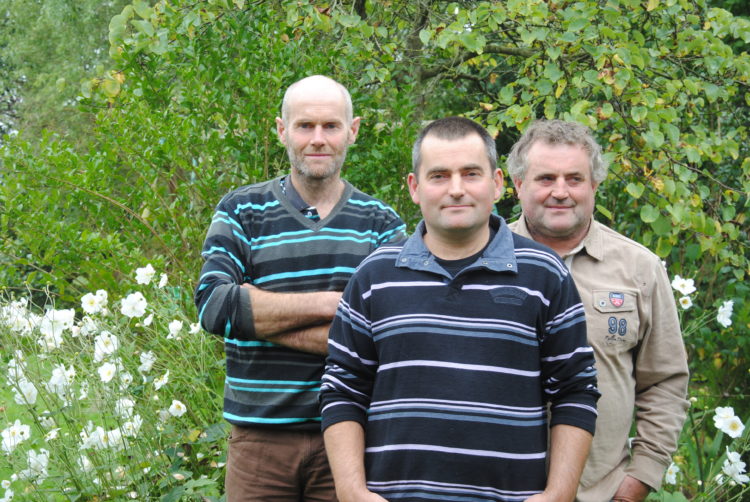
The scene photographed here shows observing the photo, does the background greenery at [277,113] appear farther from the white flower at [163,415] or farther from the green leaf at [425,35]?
the white flower at [163,415]

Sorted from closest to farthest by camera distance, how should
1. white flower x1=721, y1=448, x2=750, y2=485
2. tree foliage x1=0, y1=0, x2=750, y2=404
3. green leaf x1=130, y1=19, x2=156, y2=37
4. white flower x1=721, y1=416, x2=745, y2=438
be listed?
1. white flower x1=721, y1=448, x2=750, y2=485
2. white flower x1=721, y1=416, x2=745, y2=438
3. tree foliage x1=0, y1=0, x2=750, y2=404
4. green leaf x1=130, y1=19, x2=156, y2=37

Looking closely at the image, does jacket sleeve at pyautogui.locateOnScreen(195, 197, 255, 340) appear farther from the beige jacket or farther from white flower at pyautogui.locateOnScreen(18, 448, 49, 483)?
white flower at pyautogui.locateOnScreen(18, 448, 49, 483)

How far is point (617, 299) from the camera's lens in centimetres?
228

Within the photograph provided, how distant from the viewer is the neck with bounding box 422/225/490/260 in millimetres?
2006

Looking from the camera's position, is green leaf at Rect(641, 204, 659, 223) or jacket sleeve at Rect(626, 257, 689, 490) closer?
jacket sleeve at Rect(626, 257, 689, 490)

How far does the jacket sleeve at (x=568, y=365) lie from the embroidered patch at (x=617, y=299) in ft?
1.18

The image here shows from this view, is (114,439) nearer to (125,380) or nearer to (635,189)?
(125,380)

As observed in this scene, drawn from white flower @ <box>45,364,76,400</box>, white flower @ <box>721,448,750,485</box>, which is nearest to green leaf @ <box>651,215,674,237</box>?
white flower @ <box>721,448,750,485</box>

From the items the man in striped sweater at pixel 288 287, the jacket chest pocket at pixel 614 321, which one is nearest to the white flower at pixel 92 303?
the man in striped sweater at pixel 288 287

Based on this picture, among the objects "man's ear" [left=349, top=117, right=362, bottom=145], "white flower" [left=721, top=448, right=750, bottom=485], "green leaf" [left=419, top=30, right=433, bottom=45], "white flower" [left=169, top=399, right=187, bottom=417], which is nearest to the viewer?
"man's ear" [left=349, top=117, right=362, bottom=145]

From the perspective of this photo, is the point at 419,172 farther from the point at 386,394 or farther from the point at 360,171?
the point at 360,171

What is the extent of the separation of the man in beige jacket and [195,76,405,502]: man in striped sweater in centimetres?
50

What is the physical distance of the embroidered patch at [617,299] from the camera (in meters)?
2.27

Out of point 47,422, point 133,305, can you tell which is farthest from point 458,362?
point 47,422
